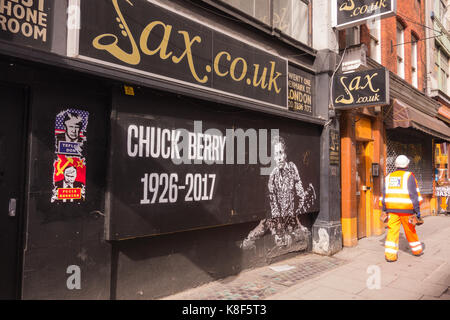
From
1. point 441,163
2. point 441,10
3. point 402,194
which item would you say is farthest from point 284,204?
point 441,10

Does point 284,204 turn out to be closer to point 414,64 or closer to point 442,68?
point 414,64

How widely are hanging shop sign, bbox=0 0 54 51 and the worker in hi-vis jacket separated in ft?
20.6

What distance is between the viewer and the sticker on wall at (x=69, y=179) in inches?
142

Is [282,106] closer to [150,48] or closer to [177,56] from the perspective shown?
[177,56]

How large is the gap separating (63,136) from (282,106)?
4.12m

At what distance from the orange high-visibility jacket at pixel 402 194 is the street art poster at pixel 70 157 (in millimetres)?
5606

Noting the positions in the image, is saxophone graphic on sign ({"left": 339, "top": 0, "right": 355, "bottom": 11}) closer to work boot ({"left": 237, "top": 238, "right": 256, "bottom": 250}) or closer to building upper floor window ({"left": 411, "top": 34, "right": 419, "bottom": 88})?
work boot ({"left": 237, "top": 238, "right": 256, "bottom": 250})

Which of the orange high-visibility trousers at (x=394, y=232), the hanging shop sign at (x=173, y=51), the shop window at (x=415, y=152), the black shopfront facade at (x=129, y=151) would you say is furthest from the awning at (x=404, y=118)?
the black shopfront facade at (x=129, y=151)

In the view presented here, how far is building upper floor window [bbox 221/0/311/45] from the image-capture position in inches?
250

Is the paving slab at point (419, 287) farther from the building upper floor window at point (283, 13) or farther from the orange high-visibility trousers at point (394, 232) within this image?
the building upper floor window at point (283, 13)

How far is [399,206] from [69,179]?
581cm

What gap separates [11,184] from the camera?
339 centimetres

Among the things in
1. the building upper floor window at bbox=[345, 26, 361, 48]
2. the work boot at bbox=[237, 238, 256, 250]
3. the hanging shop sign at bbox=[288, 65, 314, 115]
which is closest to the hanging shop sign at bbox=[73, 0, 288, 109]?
the hanging shop sign at bbox=[288, 65, 314, 115]

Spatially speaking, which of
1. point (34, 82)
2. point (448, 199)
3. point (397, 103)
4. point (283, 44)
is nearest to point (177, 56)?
point (34, 82)
